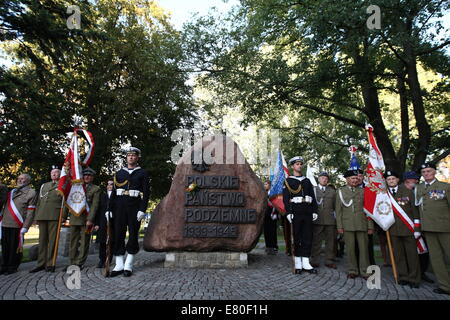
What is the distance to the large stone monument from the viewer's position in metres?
6.25

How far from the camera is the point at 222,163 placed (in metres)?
6.73

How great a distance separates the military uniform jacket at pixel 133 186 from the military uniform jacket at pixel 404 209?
187 inches

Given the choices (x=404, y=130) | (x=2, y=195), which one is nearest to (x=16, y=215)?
(x=2, y=195)

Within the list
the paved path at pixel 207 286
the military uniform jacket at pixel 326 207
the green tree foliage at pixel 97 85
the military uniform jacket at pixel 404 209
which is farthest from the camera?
the green tree foliage at pixel 97 85

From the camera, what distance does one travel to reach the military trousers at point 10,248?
5.86 m

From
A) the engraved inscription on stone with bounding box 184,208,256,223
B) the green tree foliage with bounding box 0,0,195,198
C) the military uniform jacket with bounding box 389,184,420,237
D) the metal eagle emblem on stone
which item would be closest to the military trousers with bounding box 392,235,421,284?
the military uniform jacket with bounding box 389,184,420,237

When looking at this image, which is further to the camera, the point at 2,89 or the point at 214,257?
the point at 2,89

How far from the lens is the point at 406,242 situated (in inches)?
211

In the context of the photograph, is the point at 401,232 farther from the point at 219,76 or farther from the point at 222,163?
the point at 219,76

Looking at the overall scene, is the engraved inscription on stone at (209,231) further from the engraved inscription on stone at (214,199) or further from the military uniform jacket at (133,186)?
the military uniform jacket at (133,186)

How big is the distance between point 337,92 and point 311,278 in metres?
8.15

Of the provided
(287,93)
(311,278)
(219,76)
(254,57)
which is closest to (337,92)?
(287,93)

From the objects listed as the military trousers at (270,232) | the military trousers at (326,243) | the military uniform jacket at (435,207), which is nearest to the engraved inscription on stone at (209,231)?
the military trousers at (326,243)

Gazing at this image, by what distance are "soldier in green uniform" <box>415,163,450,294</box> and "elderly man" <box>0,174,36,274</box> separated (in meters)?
7.57
